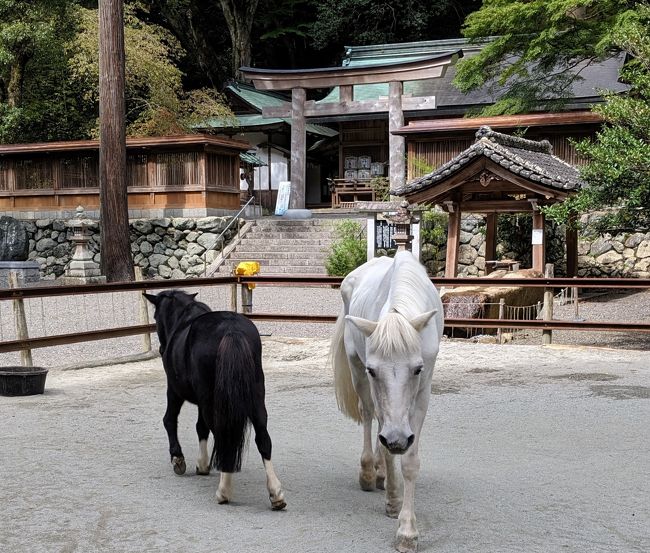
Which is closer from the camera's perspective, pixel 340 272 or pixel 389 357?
pixel 389 357

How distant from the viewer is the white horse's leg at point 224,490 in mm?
4691

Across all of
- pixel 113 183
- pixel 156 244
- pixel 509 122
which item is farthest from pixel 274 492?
pixel 156 244

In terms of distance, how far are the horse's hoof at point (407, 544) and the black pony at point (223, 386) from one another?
0.85 metres

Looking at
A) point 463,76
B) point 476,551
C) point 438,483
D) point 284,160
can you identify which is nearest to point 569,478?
point 438,483

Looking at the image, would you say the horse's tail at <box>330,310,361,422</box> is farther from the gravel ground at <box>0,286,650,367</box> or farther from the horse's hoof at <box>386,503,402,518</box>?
the gravel ground at <box>0,286,650,367</box>

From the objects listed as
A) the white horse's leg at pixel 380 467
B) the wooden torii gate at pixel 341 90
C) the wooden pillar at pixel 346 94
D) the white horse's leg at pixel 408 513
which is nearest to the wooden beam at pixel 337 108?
the wooden torii gate at pixel 341 90

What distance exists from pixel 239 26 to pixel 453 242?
23499 mm

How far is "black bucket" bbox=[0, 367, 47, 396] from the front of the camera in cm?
820

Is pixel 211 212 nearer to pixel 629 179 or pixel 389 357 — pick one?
pixel 629 179

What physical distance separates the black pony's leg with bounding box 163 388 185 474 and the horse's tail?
1.06 metres

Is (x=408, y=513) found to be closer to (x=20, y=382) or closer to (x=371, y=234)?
(x=20, y=382)

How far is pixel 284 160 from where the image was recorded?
32.9 metres

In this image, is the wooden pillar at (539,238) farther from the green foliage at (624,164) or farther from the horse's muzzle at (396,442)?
the horse's muzzle at (396,442)

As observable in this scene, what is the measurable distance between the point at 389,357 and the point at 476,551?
101cm
